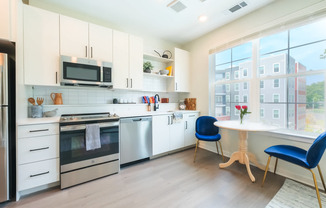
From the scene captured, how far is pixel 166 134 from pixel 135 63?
159 cm

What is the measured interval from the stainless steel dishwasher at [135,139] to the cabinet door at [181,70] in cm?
133

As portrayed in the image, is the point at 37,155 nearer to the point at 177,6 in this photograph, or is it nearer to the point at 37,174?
the point at 37,174

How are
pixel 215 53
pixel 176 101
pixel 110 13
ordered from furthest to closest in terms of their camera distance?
pixel 176 101 < pixel 215 53 < pixel 110 13

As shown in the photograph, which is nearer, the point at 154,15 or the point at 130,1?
the point at 130,1

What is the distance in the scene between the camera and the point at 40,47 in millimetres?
1923

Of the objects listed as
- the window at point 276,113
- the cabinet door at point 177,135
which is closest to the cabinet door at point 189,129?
the cabinet door at point 177,135

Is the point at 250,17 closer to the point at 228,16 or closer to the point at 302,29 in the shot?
the point at 228,16

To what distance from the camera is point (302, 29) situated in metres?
1.99

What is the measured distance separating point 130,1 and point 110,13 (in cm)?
55

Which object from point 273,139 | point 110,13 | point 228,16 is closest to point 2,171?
point 110,13

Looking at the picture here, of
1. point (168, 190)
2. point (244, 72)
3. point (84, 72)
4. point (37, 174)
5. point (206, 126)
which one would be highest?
point (244, 72)

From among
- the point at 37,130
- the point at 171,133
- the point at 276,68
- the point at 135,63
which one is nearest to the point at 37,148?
the point at 37,130

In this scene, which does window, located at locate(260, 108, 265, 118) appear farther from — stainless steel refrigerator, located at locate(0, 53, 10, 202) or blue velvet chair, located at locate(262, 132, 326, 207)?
stainless steel refrigerator, located at locate(0, 53, 10, 202)

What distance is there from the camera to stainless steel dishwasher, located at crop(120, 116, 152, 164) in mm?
2297
